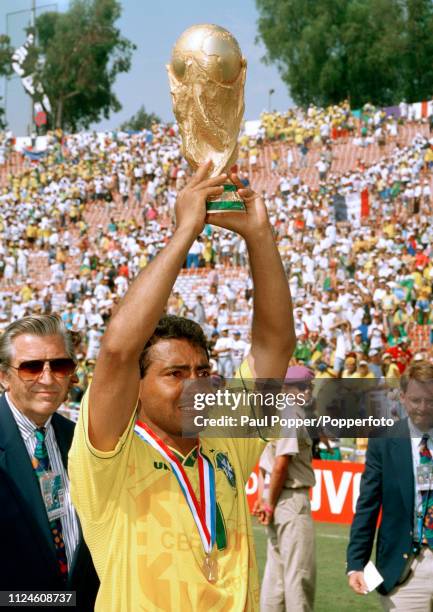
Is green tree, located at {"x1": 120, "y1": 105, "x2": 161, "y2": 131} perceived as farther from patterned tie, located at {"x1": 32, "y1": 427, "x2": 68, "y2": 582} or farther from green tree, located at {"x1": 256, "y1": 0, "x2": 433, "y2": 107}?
patterned tie, located at {"x1": 32, "y1": 427, "x2": 68, "y2": 582}

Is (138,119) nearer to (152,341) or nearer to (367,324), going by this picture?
(367,324)

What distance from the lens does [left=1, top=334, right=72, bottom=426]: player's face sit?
3607 millimetres

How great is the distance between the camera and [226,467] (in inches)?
113

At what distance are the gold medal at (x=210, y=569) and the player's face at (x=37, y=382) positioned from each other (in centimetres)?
112

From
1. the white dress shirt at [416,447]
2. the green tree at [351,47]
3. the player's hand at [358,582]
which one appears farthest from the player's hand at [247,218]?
the green tree at [351,47]

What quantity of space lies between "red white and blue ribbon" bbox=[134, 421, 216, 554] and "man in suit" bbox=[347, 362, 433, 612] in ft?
6.53

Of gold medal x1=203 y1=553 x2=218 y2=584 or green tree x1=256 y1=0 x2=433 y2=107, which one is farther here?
green tree x1=256 y1=0 x2=433 y2=107

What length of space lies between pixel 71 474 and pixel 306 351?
52.4 ft

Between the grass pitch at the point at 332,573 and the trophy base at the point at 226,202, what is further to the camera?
the grass pitch at the point at 332,573

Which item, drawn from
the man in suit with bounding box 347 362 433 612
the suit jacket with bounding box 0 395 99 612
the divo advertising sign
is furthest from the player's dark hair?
the divo advertising sign

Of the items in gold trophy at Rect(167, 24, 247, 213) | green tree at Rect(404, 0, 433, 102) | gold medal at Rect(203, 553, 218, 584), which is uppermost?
green tree at Rect(404, 0, 433, 102)

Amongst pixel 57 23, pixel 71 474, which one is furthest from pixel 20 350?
pixel 57 23

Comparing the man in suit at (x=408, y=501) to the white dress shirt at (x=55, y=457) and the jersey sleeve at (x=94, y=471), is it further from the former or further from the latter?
the jersey sleeve at (x=94, y=471)

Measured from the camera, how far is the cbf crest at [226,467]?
9.39ft
